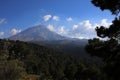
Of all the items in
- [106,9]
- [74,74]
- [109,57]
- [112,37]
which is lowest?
[74,74]

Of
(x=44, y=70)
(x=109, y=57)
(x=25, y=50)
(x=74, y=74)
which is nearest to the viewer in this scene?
(x=109, y=57)

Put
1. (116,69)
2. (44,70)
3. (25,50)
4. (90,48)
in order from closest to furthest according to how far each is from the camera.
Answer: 1. (116,69)
2. (90,48)
3. (44,70)
4. (25,50)

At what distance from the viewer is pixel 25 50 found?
130000 millimetres

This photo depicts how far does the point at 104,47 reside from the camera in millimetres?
17703

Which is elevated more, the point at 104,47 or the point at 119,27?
the point at 119,27

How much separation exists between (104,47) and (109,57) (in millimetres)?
1007

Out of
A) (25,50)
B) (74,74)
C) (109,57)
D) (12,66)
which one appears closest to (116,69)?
(109,57)

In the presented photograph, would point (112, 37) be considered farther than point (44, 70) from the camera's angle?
No

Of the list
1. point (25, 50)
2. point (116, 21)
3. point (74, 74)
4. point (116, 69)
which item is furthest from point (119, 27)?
point (25, 50)

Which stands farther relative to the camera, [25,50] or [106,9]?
[25,50]

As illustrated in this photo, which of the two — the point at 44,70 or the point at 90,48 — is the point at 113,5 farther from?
the point at 44,70

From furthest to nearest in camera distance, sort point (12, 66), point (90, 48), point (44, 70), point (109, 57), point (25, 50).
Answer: point (25, 50)
point (44, 70)
point (12, 66)
point (90, 48)
point (109, 57)

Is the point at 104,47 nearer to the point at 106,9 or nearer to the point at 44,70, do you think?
the point at 106,9

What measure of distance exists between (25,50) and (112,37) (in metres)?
114
